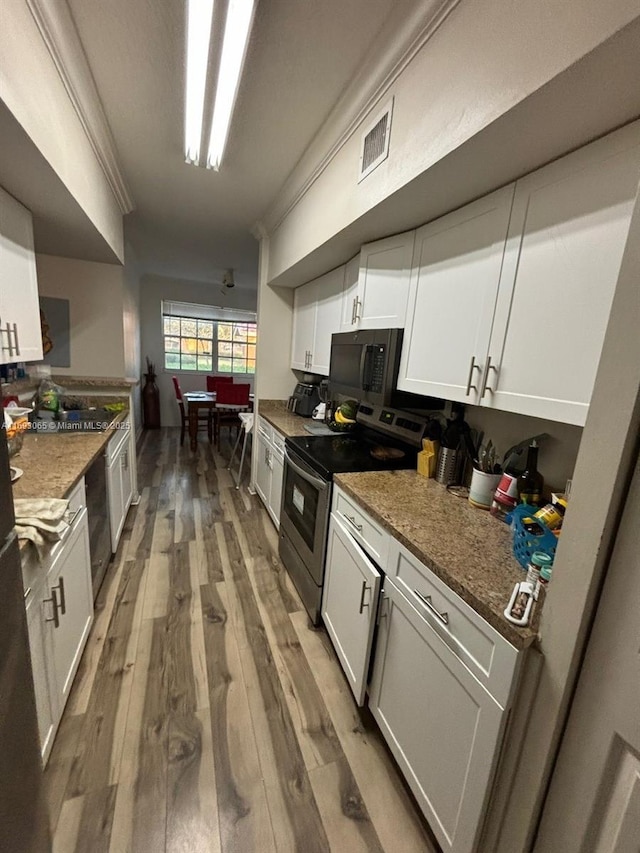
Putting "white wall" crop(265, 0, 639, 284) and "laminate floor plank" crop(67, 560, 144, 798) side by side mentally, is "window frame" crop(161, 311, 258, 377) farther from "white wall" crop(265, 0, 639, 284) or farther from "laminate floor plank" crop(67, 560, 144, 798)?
"white wall" crop(265, 0, 639, 284)

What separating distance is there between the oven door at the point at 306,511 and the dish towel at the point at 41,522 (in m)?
1.03

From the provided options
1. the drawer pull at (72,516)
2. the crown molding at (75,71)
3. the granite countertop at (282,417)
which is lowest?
the drawer pull at (72,516)

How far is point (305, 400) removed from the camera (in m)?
3.04

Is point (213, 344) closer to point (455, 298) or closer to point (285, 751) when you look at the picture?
point (455, 298)

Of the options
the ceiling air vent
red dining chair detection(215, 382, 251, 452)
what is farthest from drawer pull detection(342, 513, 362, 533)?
red dining chair detection(215, 382, 251, 452)

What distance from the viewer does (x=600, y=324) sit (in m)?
0.91

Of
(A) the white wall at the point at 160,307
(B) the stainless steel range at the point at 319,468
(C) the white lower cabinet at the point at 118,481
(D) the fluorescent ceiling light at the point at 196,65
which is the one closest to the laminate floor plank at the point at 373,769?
(B) the stainless steel range at the point at 319,468

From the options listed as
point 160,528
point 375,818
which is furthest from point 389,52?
point 160,528

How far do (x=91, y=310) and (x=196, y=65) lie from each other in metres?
2.16

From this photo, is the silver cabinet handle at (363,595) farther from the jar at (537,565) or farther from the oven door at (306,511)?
the jar at (537,565)

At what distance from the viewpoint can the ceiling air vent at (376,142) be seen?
4.23ft

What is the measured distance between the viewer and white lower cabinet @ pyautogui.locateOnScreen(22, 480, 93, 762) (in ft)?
3.38

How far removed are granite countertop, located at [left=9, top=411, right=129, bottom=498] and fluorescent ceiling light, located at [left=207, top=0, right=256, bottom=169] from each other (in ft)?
5.63

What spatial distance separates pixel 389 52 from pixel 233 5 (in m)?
0.54
